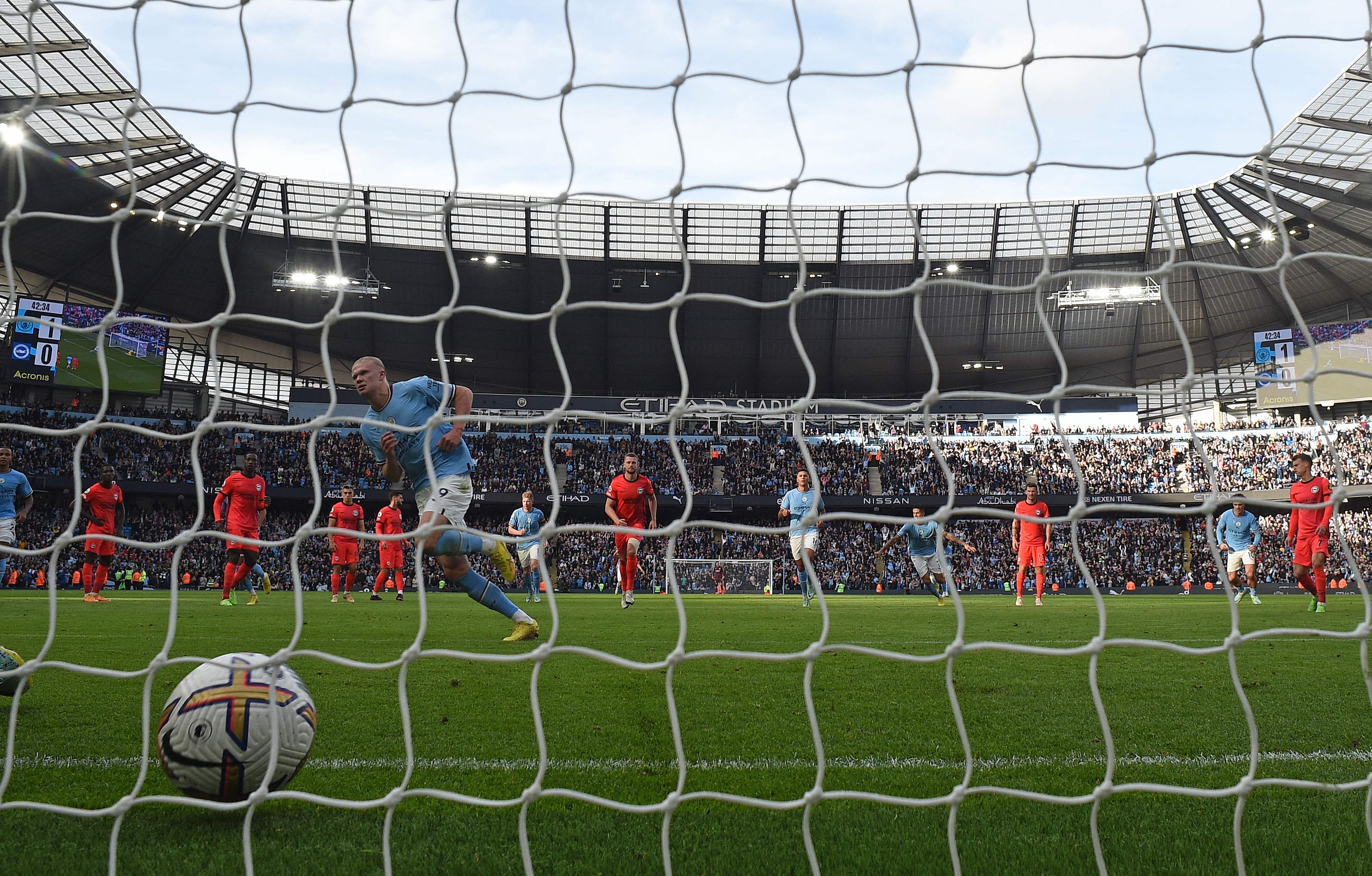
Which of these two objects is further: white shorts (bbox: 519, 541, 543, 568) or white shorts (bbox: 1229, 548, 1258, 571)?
white shorts (bbox: 519, 541, 543, 568)

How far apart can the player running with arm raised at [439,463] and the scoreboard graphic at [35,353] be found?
27.4 meters

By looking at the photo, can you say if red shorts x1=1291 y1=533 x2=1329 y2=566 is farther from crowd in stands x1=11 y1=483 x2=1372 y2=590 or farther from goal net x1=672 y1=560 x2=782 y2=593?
goal net x1=672 y1=560 x2=782 y2=593

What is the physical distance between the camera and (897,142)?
3.67 meters

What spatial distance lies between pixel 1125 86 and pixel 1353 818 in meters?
2.40

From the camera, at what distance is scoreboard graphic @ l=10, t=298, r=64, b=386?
92.4 feet

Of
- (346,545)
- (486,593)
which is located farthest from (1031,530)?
(346,545)

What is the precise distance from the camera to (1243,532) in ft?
41.6

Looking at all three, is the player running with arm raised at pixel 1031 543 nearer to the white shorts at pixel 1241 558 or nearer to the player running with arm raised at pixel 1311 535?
the white shorts at pixel 1241 558

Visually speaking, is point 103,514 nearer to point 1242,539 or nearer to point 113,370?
point 1242,539

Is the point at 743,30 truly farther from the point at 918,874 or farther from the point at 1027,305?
the point at 1027,305

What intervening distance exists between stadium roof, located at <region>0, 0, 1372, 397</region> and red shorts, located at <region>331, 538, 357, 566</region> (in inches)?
679

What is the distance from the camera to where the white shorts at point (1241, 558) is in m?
12.5

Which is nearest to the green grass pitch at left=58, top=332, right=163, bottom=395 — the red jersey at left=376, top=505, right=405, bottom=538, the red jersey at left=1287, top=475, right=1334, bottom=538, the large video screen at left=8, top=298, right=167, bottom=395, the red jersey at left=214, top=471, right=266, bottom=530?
the large video screen at left=8, top=298, right=167, bottom=395

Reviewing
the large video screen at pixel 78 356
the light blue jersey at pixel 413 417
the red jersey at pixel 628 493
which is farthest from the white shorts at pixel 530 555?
the large video screen at pixel 78 356
